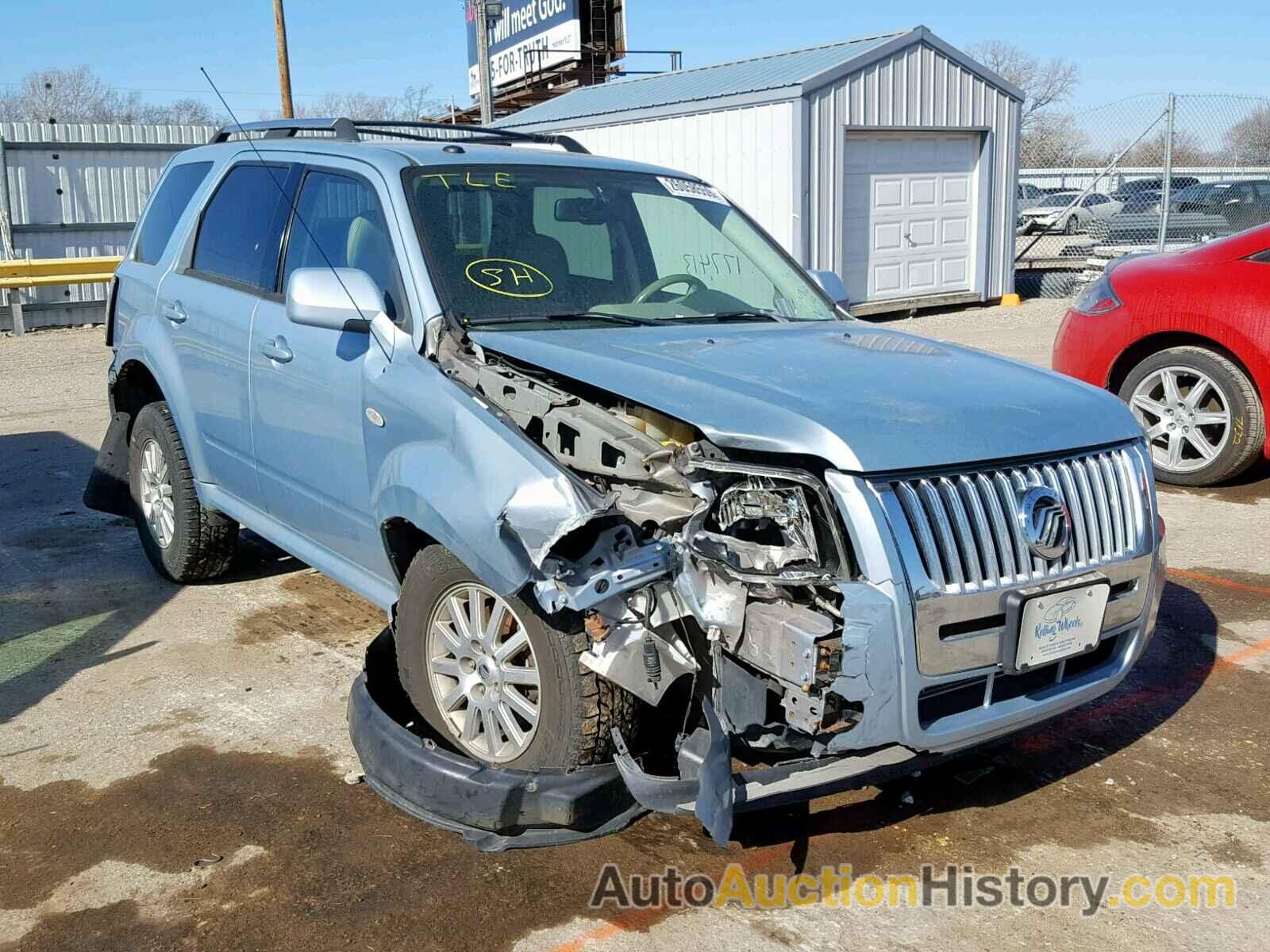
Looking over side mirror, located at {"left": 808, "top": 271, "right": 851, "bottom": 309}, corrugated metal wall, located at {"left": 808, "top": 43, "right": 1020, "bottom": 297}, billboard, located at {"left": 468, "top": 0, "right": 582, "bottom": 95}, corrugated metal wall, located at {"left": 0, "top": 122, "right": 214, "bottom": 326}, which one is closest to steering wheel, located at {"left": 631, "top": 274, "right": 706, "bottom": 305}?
side mirror, located at {"left": 808, "top": 271, "right": 851, "bottom": 309}

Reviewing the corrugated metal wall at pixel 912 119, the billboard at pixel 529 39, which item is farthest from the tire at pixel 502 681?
the billboard at pixel 529 39

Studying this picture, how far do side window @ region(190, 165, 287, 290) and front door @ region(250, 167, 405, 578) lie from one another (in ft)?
0.53

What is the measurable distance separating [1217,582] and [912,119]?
39.4 ft

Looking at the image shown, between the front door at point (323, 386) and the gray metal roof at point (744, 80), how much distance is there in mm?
11464

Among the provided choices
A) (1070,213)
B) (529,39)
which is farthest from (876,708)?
(529,39)

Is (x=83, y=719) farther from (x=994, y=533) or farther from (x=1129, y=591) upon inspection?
(x=1129, y=591)

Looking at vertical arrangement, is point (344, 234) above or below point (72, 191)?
below

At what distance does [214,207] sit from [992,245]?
577 inches

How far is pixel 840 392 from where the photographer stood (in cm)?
337

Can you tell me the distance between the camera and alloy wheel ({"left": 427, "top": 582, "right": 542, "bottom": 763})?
344 centimetres

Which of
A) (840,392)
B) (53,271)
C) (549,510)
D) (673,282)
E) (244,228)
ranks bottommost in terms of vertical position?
(549,510)

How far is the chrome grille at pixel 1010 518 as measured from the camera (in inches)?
121

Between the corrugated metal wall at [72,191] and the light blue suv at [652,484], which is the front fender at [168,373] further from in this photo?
the corrugated metal wall at [72,191]

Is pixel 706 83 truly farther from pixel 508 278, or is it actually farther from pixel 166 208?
pixel 508 278
